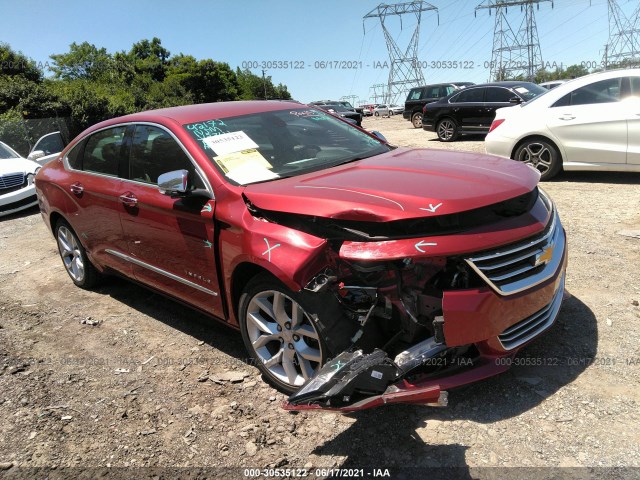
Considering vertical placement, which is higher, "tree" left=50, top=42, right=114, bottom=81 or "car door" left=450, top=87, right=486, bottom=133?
"tree" left=50, top=42, right=114, bottom=81

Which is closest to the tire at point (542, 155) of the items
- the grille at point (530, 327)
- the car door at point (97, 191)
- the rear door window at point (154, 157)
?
the grille at point (530, 327)

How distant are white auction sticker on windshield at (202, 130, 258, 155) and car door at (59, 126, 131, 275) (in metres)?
1.06

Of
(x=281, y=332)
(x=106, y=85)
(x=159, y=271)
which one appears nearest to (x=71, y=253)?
(x=159, y=271)

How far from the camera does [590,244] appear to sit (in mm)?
4977

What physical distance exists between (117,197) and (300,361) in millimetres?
2129

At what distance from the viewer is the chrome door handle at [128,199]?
12.5 feet

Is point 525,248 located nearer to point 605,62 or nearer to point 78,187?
point 78,187

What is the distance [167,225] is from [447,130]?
12422 mm

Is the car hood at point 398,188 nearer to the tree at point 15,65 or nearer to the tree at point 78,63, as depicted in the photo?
the tree at point 15,65

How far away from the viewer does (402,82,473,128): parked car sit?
63.2 ft

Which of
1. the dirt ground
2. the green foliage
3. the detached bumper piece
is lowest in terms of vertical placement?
the dirt ground

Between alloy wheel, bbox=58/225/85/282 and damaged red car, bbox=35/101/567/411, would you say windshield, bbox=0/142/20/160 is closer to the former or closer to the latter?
alloy wheel, bbox=58/225/85/282

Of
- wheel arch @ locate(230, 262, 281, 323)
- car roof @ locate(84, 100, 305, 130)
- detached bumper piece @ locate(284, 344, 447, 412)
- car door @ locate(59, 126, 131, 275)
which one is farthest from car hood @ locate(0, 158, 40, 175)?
detached bumper piece @ locate(284, 344, 447, 412)

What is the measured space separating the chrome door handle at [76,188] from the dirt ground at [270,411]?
3.78 feet
